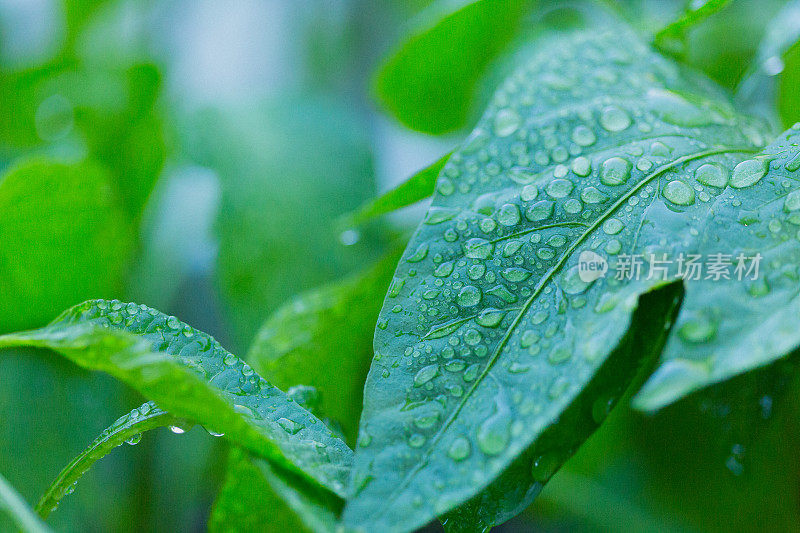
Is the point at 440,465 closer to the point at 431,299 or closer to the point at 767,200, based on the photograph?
the point at 431,299

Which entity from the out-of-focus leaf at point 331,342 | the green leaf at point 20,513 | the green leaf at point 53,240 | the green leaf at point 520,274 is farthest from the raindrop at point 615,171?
the green leaf at point 53,240

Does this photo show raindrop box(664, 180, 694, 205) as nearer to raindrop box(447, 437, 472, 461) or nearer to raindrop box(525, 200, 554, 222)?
raindrop box(525, 200, 554, 222)

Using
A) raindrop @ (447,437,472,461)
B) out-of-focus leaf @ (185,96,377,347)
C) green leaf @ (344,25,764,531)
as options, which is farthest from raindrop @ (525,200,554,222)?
out-of-focus leaf @ (185,96,377,347)

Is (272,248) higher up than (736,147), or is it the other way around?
(736,147)

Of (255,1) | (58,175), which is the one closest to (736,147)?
(58,175)

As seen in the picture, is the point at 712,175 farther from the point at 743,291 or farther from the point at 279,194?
the point at 279,194

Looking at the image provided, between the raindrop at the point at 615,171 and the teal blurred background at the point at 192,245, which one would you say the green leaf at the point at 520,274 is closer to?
the raindrop at the point at 615,171
